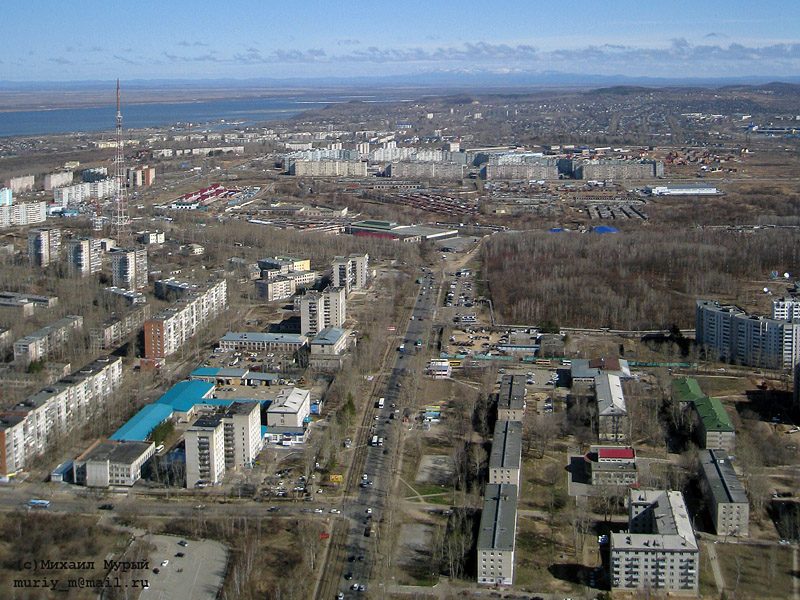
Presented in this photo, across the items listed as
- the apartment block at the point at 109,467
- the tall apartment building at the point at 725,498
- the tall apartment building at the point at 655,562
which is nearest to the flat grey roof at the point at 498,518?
the tall apartment building at the point at 655,562

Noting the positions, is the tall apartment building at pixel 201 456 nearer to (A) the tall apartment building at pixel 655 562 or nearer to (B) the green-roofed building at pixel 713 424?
(A) the tall apartment building at pixel 655 562

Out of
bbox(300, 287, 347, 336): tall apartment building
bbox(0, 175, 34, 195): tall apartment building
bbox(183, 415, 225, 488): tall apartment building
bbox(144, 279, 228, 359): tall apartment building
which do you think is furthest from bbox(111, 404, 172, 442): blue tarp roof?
bbox(0, 175, 34, 195): tall apartment building

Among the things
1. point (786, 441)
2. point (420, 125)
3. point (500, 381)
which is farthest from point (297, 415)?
point (420, 125)

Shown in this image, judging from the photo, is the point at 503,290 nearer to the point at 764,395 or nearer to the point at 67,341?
the point at 764,395

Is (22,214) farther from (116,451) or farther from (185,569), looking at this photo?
(185,569)

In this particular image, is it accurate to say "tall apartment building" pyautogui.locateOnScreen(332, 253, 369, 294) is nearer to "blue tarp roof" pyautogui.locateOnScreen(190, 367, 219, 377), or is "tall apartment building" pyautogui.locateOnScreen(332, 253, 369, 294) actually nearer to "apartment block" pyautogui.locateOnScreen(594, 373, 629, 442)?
"blue tarp roof" pyautogui.locateOnScreen(190, 367, 219, 377)

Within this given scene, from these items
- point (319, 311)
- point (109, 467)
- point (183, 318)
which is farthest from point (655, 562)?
point (183, 318)
